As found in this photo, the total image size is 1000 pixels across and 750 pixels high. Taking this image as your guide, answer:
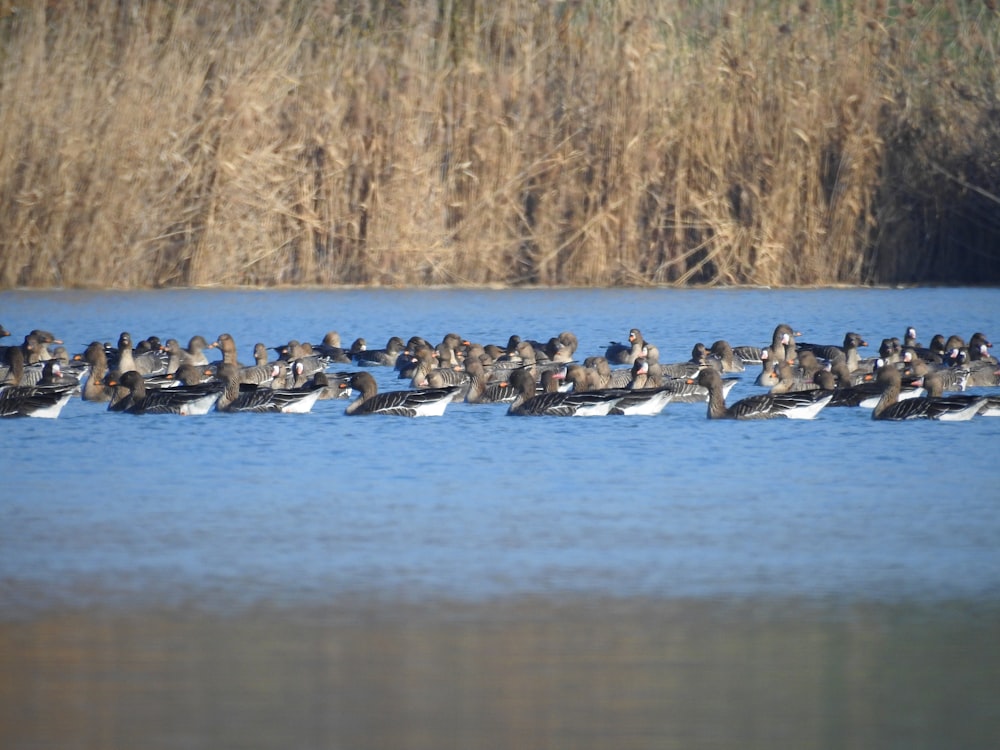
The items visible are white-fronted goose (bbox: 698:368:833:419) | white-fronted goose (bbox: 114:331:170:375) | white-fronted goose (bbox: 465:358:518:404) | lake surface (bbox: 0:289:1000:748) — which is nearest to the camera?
lake surface (bbox: 0:289:1000:748)

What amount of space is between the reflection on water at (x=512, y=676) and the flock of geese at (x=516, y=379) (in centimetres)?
581

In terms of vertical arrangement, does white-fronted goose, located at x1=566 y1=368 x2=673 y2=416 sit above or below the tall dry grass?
below

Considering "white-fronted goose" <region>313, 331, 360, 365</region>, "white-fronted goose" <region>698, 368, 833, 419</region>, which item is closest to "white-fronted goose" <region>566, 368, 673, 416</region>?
"white-fronted goose" <region>698, 368, 833, 419</region>

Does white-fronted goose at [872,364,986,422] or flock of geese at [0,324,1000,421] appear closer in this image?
white-fronted goose at [872,364,986,422]

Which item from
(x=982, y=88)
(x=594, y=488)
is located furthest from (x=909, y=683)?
(x=982, y=88)

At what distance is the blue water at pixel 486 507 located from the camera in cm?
638

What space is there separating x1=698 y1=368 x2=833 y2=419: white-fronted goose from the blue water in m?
0.15

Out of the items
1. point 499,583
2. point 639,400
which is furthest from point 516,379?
point 499,583

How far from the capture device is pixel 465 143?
22.1 meters

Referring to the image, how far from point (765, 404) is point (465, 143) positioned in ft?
36.8

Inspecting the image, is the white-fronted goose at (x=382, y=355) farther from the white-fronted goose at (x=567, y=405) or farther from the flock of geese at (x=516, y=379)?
the white-fronted goose at (x=567, y=405)

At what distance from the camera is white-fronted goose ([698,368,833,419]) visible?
11430 mm

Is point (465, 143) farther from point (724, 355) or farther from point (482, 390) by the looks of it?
point (482, 390)

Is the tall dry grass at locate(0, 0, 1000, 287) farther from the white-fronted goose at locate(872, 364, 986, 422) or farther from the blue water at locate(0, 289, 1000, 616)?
the white-fronted goose at locate(872, 364, 986, 422)
